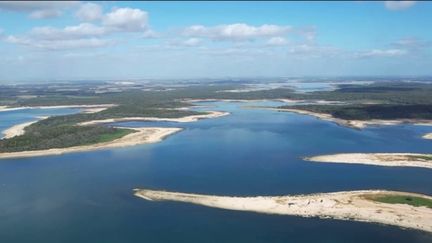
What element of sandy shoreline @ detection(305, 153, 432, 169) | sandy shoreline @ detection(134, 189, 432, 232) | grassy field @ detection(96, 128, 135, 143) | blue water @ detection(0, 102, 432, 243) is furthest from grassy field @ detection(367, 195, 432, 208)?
grassy field @ detection(96, 128, 135, 143)

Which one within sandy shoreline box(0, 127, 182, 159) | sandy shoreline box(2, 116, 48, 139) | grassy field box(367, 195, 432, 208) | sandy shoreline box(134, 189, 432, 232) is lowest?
sandy shoreline box(134, 189, 432, 232)

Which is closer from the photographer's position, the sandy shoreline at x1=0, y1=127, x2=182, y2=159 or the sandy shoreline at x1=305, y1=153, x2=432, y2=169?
the sandy shoreline at x1=305, y1=153, x2=432, y2=169

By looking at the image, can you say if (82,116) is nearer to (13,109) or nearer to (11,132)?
(11,132)

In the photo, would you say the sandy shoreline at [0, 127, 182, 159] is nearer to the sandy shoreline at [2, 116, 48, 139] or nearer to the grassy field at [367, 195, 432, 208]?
the sandy shoreline at [2, 116, 48, 139]

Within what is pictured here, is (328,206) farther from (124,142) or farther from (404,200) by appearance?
(124,142)

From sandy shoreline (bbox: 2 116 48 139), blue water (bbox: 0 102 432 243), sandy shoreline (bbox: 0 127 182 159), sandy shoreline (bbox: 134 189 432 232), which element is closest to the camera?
blue water (bbox: 0 102 432 243)

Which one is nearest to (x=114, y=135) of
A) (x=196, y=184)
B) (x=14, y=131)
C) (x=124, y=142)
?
(x=124, y=142)

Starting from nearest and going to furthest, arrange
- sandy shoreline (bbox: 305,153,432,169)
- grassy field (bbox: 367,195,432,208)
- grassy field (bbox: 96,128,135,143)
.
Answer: grassy field (bbox: 367,195,432,208) < sandy shoreline (bbox: 305,153,432,169) < grassy field (bbox: 96,128,135,143)
